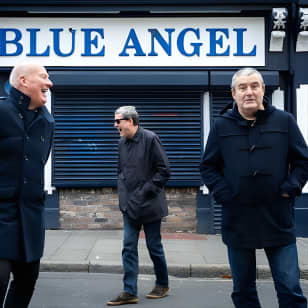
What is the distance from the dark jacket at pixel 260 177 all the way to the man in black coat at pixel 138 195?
1.70 m

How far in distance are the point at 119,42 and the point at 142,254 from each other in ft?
13.4

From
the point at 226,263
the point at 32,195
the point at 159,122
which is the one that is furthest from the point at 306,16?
the point at 32,195

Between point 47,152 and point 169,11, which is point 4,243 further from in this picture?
point 169,11

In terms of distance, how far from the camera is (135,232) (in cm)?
533

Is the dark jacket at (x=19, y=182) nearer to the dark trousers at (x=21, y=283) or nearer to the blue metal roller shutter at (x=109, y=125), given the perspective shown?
the dark trousers at (x=21, y=283)

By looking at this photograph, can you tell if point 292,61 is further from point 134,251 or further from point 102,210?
point 134,251

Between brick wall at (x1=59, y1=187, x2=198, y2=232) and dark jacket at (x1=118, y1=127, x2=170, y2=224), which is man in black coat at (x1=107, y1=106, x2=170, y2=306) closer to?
dark jacket at (x1=118, y1=127, x2=170, y2=224)

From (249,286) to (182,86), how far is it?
6.31m

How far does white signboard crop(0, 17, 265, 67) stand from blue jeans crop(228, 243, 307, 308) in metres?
6.52

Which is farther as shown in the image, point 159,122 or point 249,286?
point 159,122

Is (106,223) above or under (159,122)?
under

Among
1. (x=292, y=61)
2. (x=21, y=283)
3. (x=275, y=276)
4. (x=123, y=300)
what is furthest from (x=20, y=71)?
(x=292, y=61)

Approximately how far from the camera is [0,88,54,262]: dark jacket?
3193 mm

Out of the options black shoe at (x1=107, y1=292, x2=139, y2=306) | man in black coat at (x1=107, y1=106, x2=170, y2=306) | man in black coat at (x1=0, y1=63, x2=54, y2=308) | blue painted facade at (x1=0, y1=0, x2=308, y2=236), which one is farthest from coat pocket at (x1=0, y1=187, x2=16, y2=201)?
blue painted facade at (x1=0, y1=0, x2=308, y2=236)
